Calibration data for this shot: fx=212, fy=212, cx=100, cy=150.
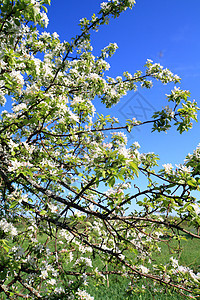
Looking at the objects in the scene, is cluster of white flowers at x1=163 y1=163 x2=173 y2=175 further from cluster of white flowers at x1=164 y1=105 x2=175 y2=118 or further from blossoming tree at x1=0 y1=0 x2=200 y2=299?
cluster of white flowers at x1=164 y1=105 x2=175 y2=118

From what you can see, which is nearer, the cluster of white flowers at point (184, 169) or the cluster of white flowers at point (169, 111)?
the cluster of white flowers at point (184, 169)

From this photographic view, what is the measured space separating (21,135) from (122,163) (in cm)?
269

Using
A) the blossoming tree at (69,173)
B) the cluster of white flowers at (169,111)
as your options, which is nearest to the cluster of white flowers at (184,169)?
the blossoming tree at (69,173)

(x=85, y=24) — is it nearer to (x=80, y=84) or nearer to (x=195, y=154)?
(x=80, y=84)

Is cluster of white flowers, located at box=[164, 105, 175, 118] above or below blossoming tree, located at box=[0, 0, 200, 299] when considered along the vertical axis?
above

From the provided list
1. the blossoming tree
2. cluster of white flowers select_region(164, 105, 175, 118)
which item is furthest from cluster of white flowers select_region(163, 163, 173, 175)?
cluster of white flowers select_region(164, 105, 175, 118)

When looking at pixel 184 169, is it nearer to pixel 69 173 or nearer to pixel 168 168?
pixel 168 168

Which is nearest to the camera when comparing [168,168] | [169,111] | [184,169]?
[184,169]

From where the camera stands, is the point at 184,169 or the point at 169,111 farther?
the point at 169,111

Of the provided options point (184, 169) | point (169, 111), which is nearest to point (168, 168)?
point (184, 169)

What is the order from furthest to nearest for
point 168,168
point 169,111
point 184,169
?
1. point 169,111
2. point 168,168
3. point 184,169

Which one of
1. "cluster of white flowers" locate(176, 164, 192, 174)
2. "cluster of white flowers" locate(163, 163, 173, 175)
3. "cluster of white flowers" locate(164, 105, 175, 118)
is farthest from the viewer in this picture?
"cluster of white flowers" locate(164, 105, 175, 118)

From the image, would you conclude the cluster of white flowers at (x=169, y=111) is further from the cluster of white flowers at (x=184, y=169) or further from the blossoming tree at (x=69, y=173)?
the cluster of white flowers at (x=184, y=169)

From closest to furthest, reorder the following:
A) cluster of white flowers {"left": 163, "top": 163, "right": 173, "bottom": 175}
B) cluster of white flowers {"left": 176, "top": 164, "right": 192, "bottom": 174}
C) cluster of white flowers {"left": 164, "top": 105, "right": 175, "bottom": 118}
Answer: cluster of white flowers {"left": 176, "top": 164, "right": 192, "bottom": 174} < cluster of white flowers {"left": 163, "top": 163, "right": 173, "bottom": 175} < cluster of white flowers {"left": 164, "top": 105, "right": 175, "bottom": 118}
